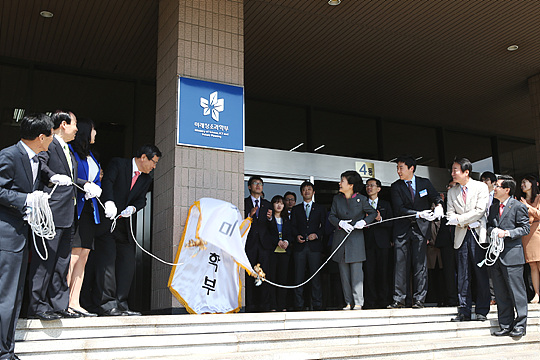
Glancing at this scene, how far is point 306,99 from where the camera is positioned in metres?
11.0

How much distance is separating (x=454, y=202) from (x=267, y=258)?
8.29 ft

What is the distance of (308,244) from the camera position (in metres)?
7.55

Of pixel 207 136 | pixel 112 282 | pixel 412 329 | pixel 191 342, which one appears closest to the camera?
pixel 191 342

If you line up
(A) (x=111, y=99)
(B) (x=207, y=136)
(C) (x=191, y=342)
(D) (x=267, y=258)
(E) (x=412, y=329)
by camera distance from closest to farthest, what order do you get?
(C) (x=191, y=342), (E) (x=412, y=329), (B) (x=207, y=136), (D) (x=267, y=258), (A) (x=111, y=99)

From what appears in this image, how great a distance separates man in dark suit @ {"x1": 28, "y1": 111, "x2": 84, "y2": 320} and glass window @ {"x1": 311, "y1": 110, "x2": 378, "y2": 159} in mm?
7040

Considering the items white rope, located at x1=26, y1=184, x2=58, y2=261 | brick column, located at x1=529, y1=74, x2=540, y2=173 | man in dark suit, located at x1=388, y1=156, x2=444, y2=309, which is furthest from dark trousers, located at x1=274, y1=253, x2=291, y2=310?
brick column, located at x1=529, y1=74, x2=540, y2=173

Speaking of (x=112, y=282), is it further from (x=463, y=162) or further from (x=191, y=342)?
(x=463, y=162)

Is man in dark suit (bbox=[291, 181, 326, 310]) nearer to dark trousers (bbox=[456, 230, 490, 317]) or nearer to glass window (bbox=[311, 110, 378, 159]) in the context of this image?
dark trousers (bbox=[456, 230, 490, 317])

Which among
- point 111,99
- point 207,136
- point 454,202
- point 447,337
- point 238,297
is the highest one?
point 111,99

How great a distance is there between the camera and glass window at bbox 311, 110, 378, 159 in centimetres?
1117

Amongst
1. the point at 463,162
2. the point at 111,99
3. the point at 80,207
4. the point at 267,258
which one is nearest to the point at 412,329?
the point at 463,162

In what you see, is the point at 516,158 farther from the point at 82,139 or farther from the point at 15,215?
the point at 15,215

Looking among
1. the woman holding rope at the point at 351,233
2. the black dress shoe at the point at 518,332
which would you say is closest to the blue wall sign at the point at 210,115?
the woman holding rope at the point at 351,233

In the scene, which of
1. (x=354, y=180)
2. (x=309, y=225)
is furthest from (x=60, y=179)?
(x=309, y=225)
